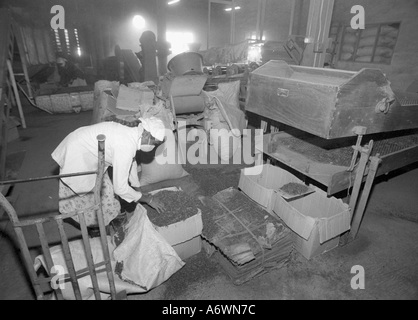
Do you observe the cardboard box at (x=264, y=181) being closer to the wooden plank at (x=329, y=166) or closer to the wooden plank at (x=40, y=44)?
the wooden plank at (x=329, y=166)

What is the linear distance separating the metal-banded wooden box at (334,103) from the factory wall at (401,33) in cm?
740

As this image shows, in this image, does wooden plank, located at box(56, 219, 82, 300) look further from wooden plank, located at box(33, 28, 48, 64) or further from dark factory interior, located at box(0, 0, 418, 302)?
wooden plank, located at box(33, 28, 48, 64)

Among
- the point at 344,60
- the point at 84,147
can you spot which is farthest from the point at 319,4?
the point at 344,60

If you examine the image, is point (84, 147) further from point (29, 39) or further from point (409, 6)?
point (29, 39)

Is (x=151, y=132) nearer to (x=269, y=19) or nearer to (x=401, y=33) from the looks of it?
(x=401, y=33)

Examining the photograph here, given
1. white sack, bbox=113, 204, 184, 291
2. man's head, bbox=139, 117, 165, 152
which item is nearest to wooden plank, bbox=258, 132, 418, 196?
man's head, bbox=139, 117, 165, 152

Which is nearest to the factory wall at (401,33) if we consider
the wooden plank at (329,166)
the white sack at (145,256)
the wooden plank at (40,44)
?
the wooden plank at (329,166)

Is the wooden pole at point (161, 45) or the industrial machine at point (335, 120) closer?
the industrial machine at point (335, 120)

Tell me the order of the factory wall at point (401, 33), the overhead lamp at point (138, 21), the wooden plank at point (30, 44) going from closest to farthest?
1. the factory wall at point (401, 33)
2. the wooden plank at point (30, 44)
3. the overhead lamp at point (138, 21)

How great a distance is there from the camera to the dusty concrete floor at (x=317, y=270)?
276 cm

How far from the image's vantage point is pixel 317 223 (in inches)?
115

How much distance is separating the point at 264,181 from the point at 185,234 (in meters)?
1.75

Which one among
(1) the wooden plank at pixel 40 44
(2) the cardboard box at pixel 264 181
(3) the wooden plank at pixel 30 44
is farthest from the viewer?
(1) the wooden plank at pixel 40 44

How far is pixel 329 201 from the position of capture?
336 centimetres
